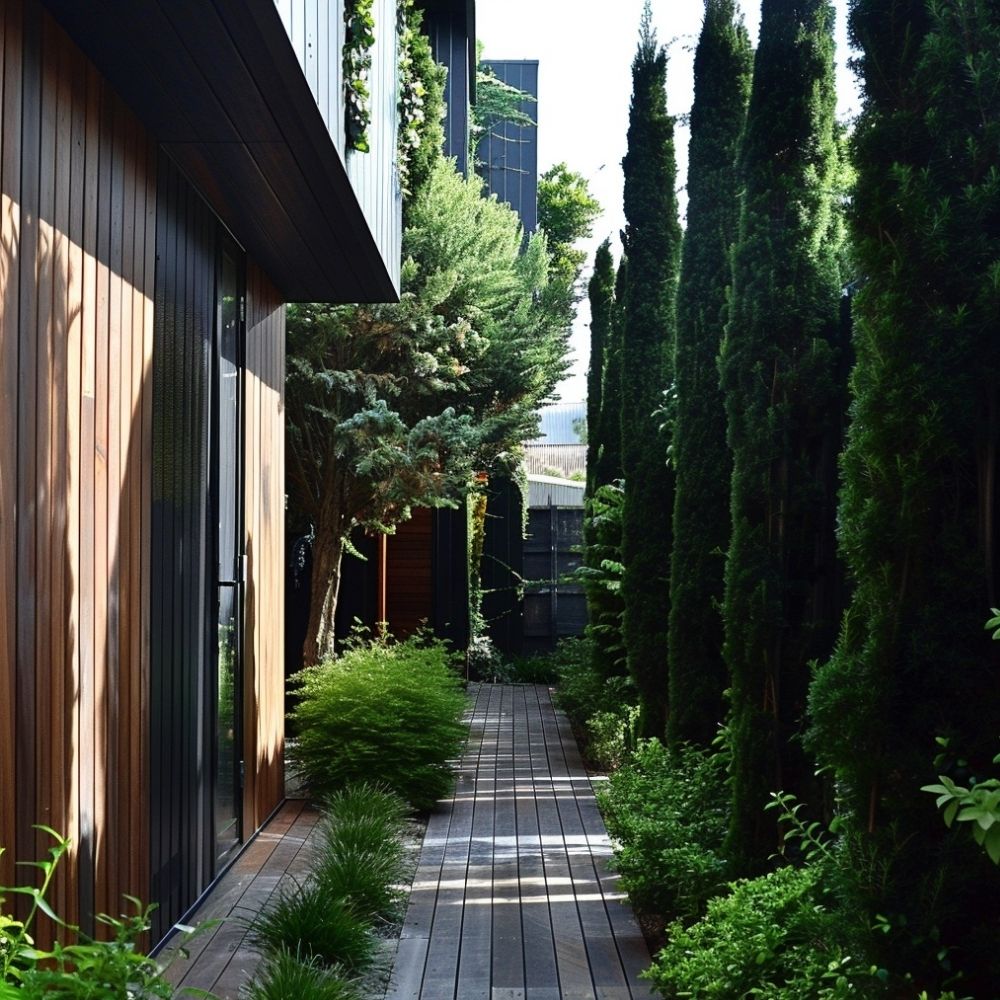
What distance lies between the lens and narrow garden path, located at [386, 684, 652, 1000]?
4316 mm

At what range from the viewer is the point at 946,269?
9.84 ft

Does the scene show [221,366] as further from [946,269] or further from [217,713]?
[946,269]

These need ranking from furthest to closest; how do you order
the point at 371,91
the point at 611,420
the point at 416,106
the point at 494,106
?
the point at 494,106
the point at 611,420
the point at 416,106
the point at 371,91

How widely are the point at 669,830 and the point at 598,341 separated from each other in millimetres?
10081

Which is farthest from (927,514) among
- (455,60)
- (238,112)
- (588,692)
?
(455,60)

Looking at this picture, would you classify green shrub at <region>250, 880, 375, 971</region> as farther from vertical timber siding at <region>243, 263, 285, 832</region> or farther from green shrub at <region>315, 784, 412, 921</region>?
vertical timber siding at <region>243, 263, 285, 832</region>

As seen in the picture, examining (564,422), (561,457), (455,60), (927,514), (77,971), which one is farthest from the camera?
(564,422)

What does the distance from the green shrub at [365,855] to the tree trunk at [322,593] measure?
429 cm

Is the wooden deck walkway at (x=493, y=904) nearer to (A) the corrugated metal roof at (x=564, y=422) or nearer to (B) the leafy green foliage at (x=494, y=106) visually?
(B) the leafy green foliage at (x=494, y=106)

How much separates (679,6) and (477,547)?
363 inches

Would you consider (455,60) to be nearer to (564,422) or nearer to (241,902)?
(241,902)

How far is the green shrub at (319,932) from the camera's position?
14.3 feet

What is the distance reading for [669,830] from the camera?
495cm

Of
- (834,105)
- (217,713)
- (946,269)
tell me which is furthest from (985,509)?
(217,713)
